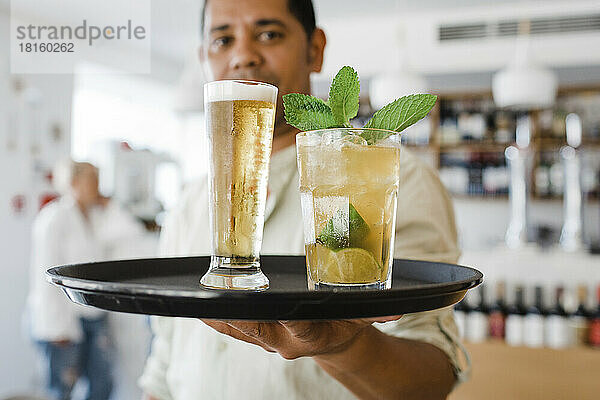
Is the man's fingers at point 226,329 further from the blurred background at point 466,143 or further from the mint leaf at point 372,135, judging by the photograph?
the blurred background at point 466,143

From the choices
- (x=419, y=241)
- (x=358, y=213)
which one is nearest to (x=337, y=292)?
(x=358, y=213)

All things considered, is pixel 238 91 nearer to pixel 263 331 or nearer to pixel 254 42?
pixel 263 331

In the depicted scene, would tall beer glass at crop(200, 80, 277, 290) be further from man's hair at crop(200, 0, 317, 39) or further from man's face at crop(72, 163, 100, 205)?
man's face at crop(72, 163, 100, 205)

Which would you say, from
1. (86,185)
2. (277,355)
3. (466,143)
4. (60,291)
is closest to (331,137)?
(277,355)

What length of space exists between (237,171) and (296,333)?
0.73 feet

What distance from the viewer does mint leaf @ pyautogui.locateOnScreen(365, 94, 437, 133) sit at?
72cm

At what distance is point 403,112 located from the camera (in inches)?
29.2

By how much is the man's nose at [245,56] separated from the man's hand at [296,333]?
542 mm

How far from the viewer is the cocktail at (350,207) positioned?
73cm

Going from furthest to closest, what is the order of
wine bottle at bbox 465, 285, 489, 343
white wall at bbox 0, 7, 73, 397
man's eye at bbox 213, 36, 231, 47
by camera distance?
white wall at bbox 0, 7, 73, 397 < wine bottle at bbox 465, 285, 489, 343 < man's eye at bbox 213, 36, 231, 47

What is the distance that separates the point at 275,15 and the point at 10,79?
14.6ft

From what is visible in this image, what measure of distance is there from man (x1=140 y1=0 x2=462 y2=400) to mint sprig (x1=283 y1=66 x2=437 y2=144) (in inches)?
12.8

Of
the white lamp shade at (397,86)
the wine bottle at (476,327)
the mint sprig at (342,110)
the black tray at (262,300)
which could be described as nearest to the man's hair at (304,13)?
the mint sprig at (342,110)

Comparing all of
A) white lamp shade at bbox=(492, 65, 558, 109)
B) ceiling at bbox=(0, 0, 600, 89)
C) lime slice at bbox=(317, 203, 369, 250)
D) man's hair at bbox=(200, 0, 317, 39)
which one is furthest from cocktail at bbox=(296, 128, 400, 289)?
ceiling at bbox=(0, 0, 600, 89)
